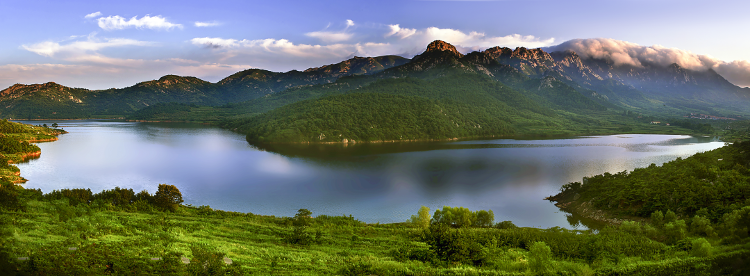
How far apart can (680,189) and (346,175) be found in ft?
139

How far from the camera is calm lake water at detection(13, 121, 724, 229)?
43.6m

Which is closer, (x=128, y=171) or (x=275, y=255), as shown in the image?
(x=275, y=255)

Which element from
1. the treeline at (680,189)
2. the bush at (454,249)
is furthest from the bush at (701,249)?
the treeline at (680,189)

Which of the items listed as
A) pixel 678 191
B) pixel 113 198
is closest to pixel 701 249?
pixel 678 191

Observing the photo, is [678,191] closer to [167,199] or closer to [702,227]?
[702,227]

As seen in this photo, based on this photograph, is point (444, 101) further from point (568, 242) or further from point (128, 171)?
point (568, 242)

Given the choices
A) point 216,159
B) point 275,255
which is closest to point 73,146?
point 216,159

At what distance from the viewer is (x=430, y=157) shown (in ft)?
266

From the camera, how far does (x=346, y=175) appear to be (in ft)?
198

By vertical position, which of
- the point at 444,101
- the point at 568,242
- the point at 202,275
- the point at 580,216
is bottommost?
the point at 580,216

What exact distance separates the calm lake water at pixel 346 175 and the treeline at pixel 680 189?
5386mm

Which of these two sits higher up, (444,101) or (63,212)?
(444,101)

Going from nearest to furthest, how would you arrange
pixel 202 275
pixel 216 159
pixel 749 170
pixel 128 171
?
pixel 202 275, pixel 749 170, pixel 128 171, pixel 216 159

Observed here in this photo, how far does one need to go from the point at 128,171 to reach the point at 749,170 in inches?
3199
